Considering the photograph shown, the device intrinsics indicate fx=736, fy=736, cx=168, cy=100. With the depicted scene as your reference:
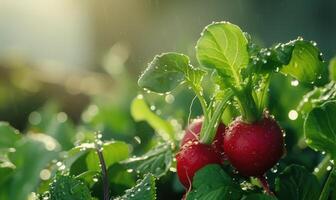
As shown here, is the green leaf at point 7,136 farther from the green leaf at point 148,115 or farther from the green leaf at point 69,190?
the green leaf at point 69,190

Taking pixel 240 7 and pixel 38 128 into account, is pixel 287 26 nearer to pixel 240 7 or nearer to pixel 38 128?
pixel 240 7

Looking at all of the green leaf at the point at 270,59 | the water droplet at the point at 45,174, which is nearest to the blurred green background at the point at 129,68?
the water droplet at the point at 45,174

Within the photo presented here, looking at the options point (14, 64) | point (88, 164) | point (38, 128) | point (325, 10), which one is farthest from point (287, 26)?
point (88, 164)

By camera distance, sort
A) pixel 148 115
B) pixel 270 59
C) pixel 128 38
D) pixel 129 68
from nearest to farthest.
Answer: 1. pixel 270 59
2. pixel 148 115
3. pixel 129 68
4. pixel 128 38

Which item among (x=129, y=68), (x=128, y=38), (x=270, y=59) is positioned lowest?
(x=270, y=59)

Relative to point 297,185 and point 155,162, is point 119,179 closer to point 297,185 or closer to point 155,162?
point 155,162

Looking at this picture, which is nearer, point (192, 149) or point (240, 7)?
point (192, 149)

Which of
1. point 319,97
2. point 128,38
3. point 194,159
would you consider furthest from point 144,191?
point 128,38
